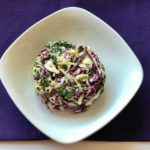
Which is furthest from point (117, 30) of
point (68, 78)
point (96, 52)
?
point (68, 78)

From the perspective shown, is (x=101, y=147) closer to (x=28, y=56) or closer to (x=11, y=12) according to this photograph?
(x=28, y=56)

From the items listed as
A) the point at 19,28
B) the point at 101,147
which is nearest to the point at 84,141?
the point at 101,147

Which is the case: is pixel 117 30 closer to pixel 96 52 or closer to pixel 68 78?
pixel 96 52
